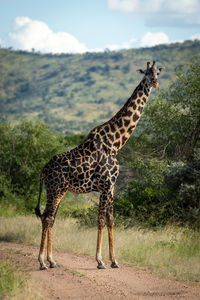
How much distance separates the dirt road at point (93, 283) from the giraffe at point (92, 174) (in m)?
0.38

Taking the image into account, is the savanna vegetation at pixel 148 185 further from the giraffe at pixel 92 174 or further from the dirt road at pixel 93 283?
the giraffe at pixel 92 174

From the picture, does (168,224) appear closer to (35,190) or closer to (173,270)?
(173,270)

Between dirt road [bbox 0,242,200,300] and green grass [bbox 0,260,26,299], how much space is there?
0.23 m

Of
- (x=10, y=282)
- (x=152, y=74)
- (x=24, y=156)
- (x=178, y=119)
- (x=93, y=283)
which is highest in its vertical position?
(x=152, y=74)

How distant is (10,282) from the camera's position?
7.46 m

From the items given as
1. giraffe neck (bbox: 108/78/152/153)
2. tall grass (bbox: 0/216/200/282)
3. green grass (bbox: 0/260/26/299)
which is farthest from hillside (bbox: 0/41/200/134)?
green grass (bbox: 0/260/26/299)

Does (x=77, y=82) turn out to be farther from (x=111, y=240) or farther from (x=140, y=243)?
(x=111, y=240)

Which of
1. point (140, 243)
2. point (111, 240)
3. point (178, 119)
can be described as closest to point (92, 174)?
point (111, 240)

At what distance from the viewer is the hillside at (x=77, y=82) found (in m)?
135

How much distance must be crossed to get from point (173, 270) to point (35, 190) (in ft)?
38.2

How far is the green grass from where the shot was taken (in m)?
7.11

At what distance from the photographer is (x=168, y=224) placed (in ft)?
44.9

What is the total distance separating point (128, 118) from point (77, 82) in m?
161

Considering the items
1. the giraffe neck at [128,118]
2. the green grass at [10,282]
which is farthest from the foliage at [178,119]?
the green grass at [10,282]
